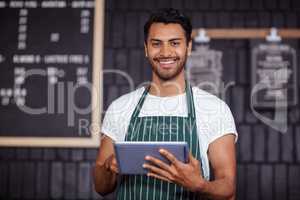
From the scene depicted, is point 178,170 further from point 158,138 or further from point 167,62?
point 167,62

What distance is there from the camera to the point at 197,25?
3137 mm

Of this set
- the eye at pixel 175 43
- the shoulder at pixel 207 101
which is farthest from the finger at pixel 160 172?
the eye at pixel 175 43

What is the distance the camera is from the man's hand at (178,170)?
1.56 meters

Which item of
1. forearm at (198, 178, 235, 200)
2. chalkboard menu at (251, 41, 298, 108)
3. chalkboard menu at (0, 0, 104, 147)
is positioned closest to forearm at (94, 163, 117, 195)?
forearm at (198, 178, 235, 200)

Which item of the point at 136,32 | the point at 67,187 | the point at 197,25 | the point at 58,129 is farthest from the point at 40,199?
the point at 197,25

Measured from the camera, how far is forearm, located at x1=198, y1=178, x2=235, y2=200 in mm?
1635

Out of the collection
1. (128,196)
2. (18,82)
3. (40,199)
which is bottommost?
(40,199)

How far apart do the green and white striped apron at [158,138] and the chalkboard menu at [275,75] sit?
120 centimetres

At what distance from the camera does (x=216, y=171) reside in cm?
178

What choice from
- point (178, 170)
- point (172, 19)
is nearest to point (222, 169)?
point (178, 170)

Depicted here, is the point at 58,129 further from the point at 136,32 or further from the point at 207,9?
the point at 207,9

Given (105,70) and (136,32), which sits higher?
(136,32)

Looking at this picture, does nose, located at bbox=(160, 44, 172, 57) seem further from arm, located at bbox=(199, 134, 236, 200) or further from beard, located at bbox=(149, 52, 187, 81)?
→ arm, located at bbox=(199, 134, 236, 200)

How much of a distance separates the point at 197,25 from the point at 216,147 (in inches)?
58.9
